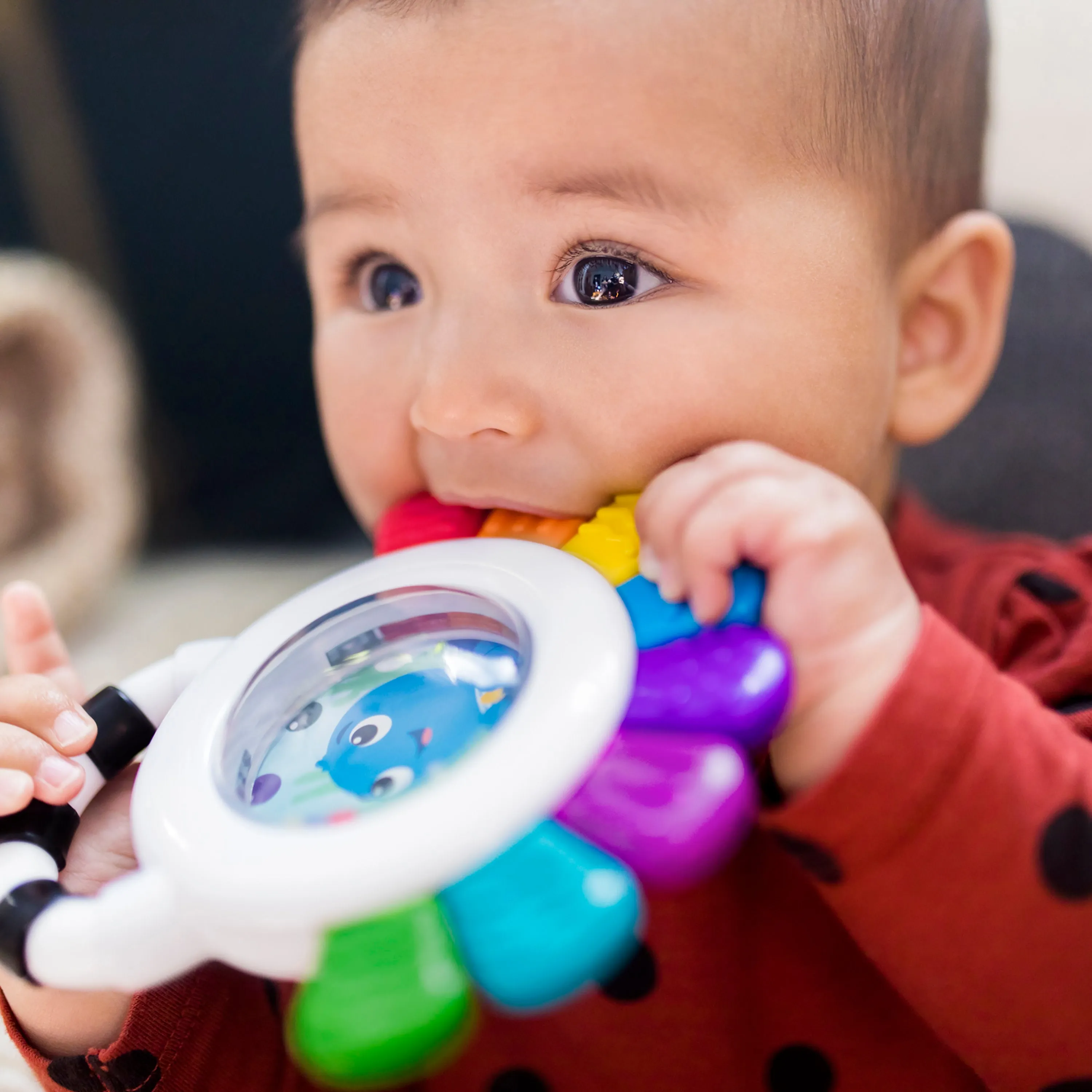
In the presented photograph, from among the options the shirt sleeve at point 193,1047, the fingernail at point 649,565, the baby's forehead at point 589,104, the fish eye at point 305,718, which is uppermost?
the baby's forehead at point 589,104

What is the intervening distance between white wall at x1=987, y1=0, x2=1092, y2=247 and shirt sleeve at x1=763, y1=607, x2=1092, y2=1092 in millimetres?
687

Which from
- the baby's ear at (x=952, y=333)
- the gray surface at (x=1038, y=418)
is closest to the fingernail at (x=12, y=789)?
the baby's ear at (x=952, y=333)

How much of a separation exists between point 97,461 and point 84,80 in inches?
22.2

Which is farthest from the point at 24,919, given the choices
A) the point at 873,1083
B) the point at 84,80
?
the point at 84,80

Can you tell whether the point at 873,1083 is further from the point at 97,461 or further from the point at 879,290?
the point at 97,461

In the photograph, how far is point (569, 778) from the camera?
1.30ft

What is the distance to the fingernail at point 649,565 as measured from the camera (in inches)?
19.8

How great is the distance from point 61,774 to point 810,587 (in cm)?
35

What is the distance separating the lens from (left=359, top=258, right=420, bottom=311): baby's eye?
68cm

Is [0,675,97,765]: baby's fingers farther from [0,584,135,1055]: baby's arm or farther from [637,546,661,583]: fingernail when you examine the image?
[637,546,661,583]: fingernail

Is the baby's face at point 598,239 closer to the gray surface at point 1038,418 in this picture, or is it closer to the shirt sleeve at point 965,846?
the shirt sleeve at point 965,846

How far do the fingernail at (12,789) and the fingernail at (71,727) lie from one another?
0.03 meters

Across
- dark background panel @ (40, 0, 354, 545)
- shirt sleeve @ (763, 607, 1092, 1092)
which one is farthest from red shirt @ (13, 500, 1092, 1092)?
dark background panel @ (40, 0, 354, 545)

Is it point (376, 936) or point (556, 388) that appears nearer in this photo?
point (376, 936)
